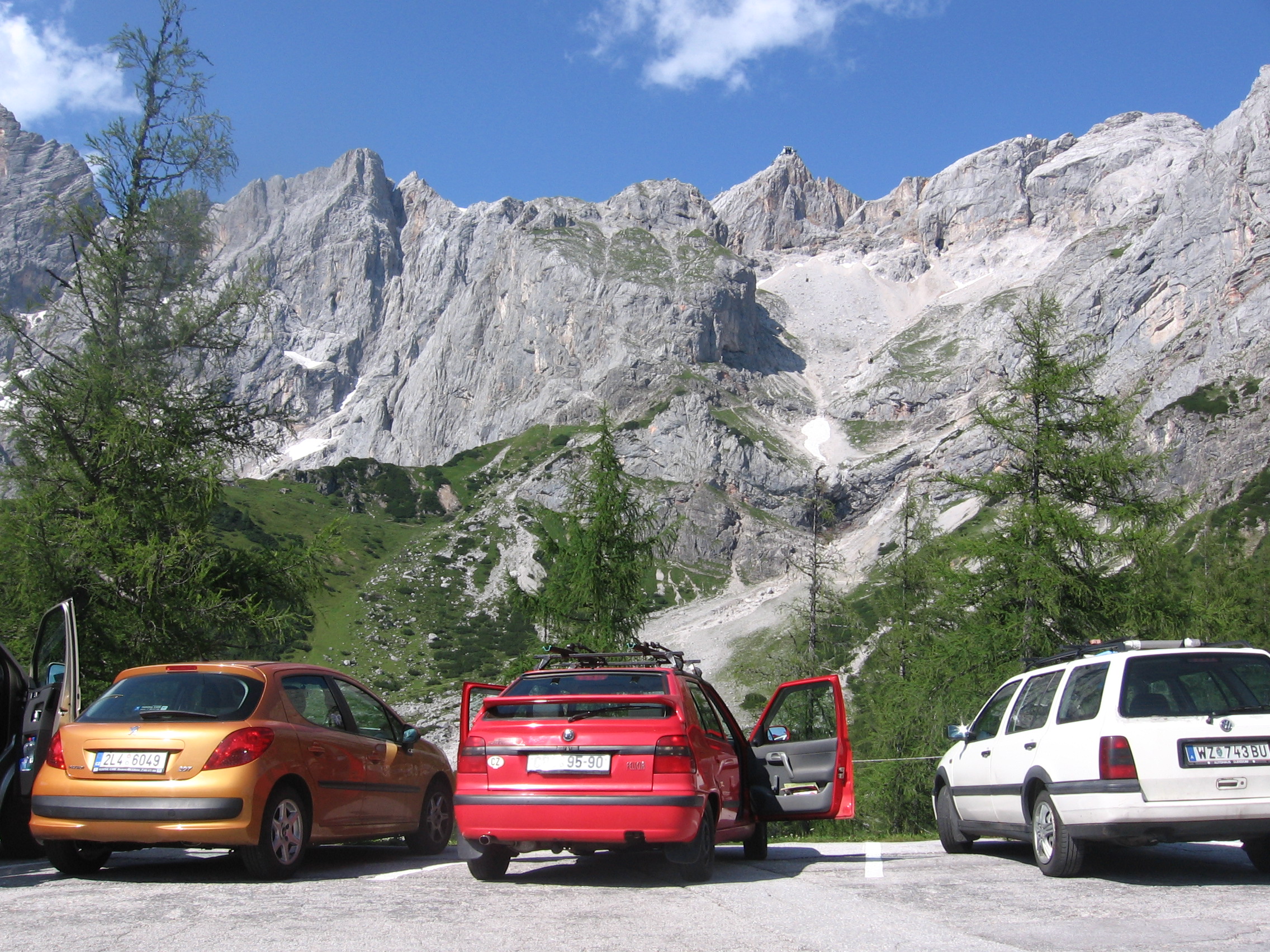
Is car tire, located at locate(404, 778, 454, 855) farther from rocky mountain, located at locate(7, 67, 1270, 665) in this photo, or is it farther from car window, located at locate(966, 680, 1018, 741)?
rocky mountain, located at locate(7, 67, 1270, 665)

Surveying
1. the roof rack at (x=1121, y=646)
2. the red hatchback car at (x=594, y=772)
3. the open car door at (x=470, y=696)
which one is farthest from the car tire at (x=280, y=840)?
the roof rack at (x=1121, y=646)

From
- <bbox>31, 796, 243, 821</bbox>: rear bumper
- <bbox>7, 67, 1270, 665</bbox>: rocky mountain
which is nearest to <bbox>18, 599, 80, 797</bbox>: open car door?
<bbox>31, 796, 243, 821</bbox>: rear bumper

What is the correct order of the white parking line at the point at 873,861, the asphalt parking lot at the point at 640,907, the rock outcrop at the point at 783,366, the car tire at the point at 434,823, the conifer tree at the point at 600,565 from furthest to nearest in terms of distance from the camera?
the rock outcrop at the point at 783,366
the conifer tree at the point at 600,565
the car tire at the point at 434,823
the white parking line at the point at 873,861
the asphalt parking lot at the point at 640,907

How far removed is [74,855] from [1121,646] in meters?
8.50

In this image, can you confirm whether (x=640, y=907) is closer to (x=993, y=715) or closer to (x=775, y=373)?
(x=993, y=715)

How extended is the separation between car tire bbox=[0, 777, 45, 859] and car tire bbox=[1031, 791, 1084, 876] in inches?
340

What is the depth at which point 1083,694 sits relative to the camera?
24.4 feet

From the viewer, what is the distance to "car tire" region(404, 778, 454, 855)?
939 cm

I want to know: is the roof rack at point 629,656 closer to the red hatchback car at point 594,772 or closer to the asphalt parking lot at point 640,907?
the red hatchback car at point 594,772

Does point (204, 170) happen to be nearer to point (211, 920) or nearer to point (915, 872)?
point (211, 920)

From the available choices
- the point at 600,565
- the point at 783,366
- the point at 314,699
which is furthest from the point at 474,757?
the point at 783,366

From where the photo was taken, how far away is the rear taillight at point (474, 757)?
7.16m

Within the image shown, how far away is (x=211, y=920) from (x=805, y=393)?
632 feet

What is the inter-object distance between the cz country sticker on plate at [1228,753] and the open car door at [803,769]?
2772 millimetres
